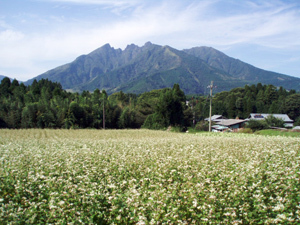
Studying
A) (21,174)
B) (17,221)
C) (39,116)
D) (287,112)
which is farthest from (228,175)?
(287,112)

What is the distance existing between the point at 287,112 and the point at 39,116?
7500 cm

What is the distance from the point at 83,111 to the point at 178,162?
3842 centimetres

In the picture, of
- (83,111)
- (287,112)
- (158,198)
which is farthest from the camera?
(287,112)

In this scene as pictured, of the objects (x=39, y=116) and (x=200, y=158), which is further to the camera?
(x=39, y=116)

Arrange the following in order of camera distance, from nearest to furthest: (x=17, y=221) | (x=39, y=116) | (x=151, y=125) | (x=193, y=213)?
(x=17, y=221)
(x=193, y=213)
(x=39, y=116)
(x=151, y=125)

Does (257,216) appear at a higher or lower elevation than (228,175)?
lower

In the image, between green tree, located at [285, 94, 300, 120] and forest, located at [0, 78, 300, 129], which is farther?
green tree, located at [285, 94, 300, 120]

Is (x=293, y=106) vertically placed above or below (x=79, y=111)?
above

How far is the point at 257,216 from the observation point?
12.5ft

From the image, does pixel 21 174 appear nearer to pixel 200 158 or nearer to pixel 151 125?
pixel 200 158

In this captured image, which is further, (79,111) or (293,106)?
(293,106)

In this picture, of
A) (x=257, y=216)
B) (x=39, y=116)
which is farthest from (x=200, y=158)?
(x=39, y=116)

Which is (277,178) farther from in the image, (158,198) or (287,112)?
(287,112)

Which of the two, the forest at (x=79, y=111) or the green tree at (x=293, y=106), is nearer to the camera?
the forest at (x=79, y=111)
